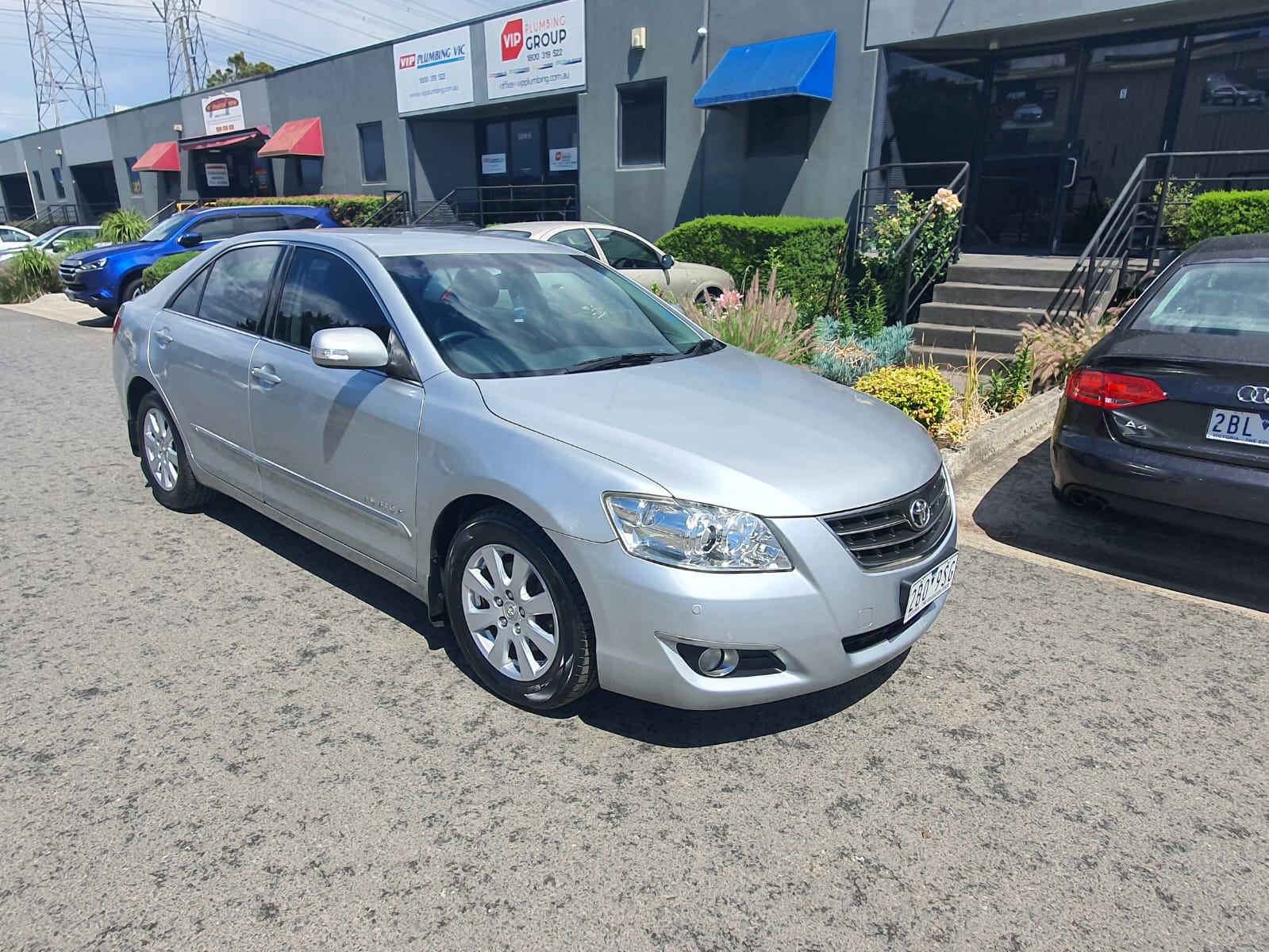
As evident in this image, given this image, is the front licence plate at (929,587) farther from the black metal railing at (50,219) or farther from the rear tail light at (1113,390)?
the black metal railing at (50,219)

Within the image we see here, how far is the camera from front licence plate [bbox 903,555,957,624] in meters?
2.92

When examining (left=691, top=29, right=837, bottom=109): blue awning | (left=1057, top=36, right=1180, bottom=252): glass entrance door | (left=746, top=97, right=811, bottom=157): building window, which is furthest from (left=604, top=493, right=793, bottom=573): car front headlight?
(left=746, top=97, right=811, bottom=157): building window

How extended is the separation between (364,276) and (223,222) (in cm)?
1259

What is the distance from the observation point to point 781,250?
35.0 feet

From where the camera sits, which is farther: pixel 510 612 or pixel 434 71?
pixel 434 71

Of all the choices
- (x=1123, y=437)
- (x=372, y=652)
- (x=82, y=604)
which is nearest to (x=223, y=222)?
(x=82, y=604)

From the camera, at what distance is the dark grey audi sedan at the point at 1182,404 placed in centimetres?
385

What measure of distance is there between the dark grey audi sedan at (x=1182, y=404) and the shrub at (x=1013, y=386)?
2149 millimetres

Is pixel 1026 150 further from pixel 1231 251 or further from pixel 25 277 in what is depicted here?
pixel 25 277

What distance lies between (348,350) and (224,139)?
1017 inches

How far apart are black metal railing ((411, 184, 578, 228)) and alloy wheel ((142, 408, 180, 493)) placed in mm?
12749

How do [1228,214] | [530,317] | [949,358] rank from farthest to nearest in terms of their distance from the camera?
[949,358] → [1228,214] → [530,317]

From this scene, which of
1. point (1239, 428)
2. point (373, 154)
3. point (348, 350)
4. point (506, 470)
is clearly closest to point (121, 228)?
point (373, 154)

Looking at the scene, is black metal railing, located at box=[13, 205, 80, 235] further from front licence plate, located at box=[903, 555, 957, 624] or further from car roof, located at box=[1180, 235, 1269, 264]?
front licence plate, located at box=[903, 555, 957, 624]
